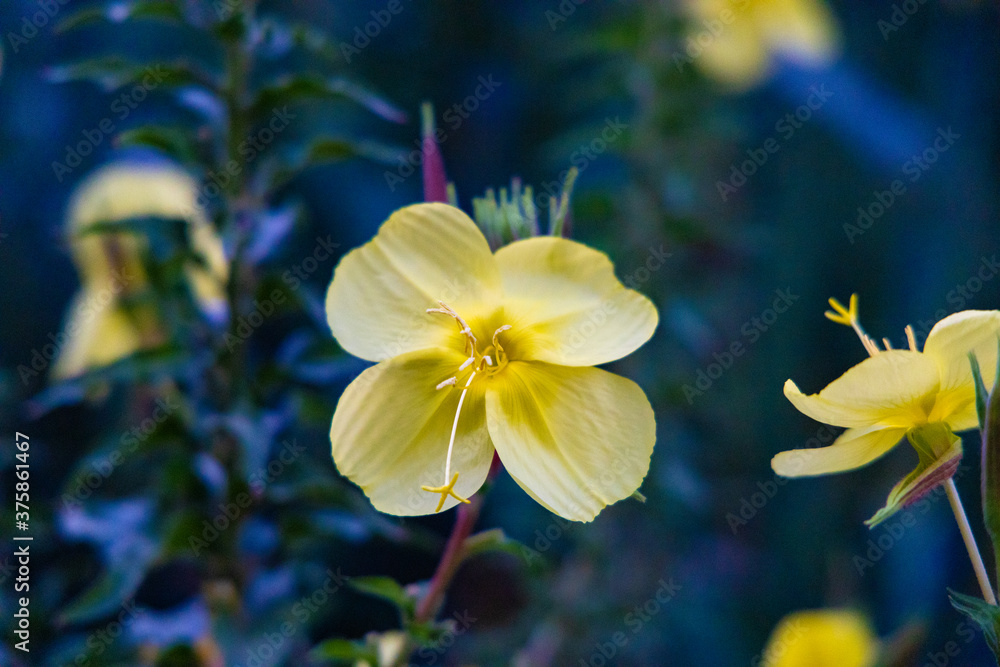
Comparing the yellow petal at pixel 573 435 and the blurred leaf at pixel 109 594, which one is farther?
the blurred leaf at pixel 109 594

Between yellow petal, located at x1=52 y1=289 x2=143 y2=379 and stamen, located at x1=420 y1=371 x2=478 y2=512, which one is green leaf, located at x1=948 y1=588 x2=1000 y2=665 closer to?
stamen, located at x1=420 y1=371 x2=478 y2=512

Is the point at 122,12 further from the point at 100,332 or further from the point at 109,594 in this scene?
the point at 109,594

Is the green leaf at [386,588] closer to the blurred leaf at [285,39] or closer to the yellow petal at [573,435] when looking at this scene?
the yellow petal at [573,435]

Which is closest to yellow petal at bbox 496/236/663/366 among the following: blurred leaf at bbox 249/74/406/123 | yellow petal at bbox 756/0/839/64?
blurred leaf at bbox 249/74/406/123

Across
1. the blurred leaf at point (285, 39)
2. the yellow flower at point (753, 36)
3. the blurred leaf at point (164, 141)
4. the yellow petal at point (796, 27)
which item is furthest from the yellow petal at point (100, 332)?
the yellow petal at point (796, 27)

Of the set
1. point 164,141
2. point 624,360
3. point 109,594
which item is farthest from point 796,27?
point 109,594

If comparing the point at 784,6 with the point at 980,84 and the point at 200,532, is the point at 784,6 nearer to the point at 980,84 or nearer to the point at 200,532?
the point at 980,84

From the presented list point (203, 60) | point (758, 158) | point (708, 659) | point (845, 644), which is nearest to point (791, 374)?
point (758, 158)
